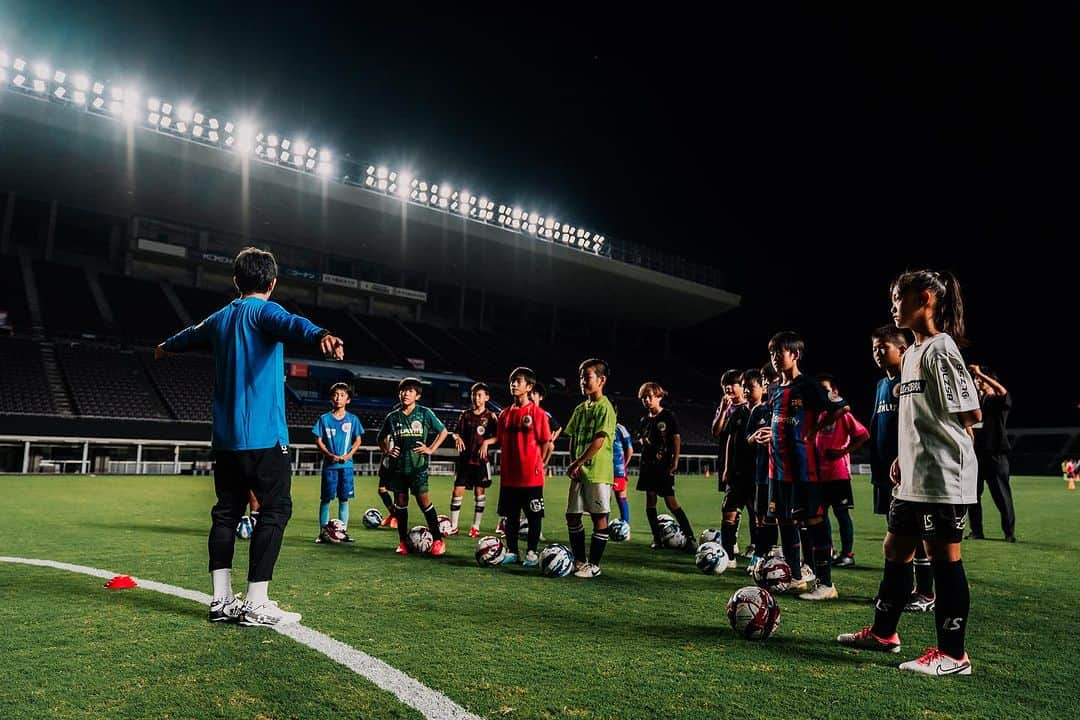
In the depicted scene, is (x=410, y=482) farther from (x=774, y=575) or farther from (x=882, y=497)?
(x=882, y=497)

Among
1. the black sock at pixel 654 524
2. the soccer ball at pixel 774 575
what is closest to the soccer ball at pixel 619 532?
the black sock at pixel 654 524

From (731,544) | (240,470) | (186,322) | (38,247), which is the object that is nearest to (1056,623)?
(731,544)

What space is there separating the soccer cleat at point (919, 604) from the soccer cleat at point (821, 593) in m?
0.54

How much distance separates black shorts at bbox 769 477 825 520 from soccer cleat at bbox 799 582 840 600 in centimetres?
52

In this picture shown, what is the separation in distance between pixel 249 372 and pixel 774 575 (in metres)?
3.97

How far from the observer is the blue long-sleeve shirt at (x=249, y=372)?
4.12 metres

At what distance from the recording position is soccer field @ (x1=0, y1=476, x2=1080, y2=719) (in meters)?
2.87

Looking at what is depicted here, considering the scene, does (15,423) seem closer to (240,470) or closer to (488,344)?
(240,470)

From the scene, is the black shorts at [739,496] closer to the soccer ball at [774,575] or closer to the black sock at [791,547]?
the black sock at [791,547]

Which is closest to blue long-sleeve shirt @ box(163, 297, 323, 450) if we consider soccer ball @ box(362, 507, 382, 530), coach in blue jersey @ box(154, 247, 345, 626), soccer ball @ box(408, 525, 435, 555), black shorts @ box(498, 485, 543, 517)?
coach in blue jersey @ box(154, 247, 345, 626)

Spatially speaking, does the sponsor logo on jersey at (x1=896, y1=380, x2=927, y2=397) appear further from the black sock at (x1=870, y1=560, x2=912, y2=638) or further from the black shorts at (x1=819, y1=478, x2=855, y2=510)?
the black shorts at (x1=819, y1=478, x2=855, y2=510)

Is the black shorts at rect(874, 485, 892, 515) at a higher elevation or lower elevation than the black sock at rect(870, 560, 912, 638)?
higher

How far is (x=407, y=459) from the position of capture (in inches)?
284

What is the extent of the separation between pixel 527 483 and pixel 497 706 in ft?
12.5
